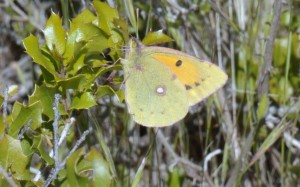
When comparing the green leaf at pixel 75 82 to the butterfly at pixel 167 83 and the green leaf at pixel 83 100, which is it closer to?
the green leaf at pixel 83 100

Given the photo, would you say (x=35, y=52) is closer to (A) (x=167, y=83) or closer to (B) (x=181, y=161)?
(A) (x=167, y=83)

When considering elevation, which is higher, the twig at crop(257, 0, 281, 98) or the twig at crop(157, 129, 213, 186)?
the twig at crop(257, 0, 281, 98)

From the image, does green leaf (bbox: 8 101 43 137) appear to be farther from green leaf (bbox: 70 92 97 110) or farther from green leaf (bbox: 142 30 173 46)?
green leaf (bbox: 142 30 173 46)

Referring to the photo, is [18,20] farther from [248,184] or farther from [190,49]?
[248,184]

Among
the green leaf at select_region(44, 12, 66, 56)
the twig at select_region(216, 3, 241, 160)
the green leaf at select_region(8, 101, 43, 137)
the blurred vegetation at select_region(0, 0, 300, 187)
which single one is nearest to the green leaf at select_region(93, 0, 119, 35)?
the blurred vegetation at select_region(0, 0, 300, 187)

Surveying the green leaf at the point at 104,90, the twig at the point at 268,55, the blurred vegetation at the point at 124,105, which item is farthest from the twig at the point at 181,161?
the green leaf at the point at 104,90

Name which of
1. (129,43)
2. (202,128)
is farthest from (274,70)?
(129,43)
